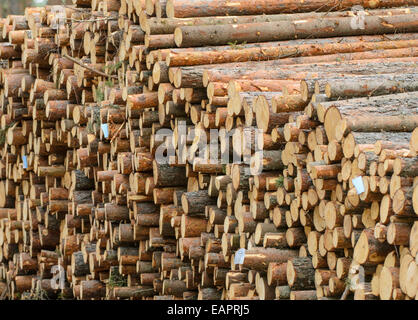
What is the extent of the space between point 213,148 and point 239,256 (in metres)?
1.02

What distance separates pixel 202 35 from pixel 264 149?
5.69 ft

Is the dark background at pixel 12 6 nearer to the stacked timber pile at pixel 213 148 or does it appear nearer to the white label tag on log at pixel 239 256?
the stacked timber pile at pixel 213 148

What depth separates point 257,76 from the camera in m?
7.54

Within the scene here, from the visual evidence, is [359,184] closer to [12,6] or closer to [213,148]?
[213,148]

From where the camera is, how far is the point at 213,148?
764 centimetres

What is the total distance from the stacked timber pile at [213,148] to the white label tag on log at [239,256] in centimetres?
4

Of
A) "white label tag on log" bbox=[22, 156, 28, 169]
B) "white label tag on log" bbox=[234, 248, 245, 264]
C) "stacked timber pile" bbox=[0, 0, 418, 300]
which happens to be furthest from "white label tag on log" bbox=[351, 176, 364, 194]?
"white label tag on log" bbox=[22, 156, 28, 169]

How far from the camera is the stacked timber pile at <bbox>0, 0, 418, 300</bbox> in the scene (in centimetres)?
605

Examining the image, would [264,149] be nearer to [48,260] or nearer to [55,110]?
[55,110]

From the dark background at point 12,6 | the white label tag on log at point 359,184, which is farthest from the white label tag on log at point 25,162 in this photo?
the dark background at point 12,6

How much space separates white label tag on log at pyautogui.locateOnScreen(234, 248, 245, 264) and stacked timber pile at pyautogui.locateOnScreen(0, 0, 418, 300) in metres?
0.04

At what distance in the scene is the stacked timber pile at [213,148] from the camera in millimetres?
6051

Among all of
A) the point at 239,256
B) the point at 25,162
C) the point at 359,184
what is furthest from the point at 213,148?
the point at 25,162

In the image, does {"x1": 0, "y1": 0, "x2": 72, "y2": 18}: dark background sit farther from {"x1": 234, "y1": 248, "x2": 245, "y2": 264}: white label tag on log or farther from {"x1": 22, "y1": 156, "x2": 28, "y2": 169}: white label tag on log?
{"x1": 234, "y1": 248, "x2": 245, "y2": 264}: white label tag on log
